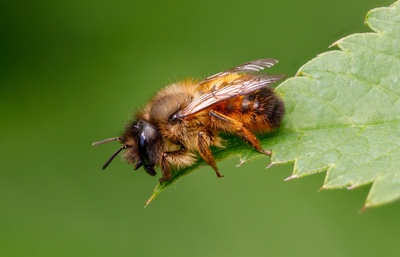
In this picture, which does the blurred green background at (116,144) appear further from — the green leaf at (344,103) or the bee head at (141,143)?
the green leaf at (344,103)

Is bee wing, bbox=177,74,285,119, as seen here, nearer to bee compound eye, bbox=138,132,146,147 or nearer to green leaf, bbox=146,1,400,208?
green leaf, bbox=146,1,400,208

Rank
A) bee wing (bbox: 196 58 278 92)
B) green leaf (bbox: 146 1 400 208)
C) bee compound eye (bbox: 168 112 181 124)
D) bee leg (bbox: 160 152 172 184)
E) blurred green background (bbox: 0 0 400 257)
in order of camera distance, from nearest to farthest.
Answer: green leaf (bbox: 146 1 400 208)
bee leg (bbox: 160 152 172 184)
bee compound eye (bbox: 168 112 181 124)
bee wing (bbox: 196 58 278 92)
blurred green background (bbox: 0 0 400 257)

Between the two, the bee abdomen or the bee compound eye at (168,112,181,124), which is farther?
the bee compound eye at (168,112,181,124)

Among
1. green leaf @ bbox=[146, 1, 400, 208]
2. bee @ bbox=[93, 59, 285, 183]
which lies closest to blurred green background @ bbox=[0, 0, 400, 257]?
bee @ bbox=[93, 59, 285, 183]

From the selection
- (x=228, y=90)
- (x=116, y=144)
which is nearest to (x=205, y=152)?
(x=228, y=90)

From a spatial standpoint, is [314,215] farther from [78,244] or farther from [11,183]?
[11,183]

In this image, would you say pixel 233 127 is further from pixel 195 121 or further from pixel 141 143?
pixel 141 143

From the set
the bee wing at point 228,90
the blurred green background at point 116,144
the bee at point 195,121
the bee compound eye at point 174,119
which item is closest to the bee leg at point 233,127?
the bee at point 195,121

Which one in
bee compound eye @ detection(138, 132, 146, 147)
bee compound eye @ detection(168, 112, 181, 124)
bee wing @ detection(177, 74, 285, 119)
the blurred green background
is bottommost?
the blurred green background
